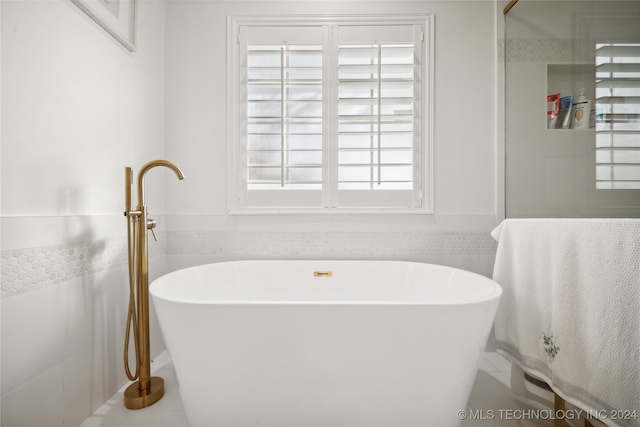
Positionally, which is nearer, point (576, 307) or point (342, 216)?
point (576, 307)

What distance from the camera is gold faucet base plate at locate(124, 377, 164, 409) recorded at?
1.28 metres

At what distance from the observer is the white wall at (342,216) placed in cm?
185

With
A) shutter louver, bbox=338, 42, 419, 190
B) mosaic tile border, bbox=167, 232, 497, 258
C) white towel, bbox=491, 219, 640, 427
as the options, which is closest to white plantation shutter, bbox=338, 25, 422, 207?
shutter louver, bbox=338, 42, 419, 190

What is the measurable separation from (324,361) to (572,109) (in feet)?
5.08

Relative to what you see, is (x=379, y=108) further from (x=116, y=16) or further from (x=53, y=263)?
(x=53, y=263)

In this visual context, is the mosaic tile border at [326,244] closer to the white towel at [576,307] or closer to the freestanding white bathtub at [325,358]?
the white towel at [576,307]

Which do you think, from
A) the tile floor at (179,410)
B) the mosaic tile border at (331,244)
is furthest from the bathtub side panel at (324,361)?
the mosaic tile border at (331,244)

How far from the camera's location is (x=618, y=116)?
119cm

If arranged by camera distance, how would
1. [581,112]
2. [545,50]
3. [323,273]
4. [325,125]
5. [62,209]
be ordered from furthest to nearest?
[325,125] < [323,273] < [545,50] < [581,112] < [62,209]

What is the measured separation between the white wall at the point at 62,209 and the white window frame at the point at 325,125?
1.73 ft

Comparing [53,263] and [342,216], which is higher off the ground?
[342,216]

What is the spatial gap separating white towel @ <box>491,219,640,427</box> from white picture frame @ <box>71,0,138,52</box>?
1966 millimetres

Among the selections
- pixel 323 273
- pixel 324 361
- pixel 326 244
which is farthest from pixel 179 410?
pixel 326 244

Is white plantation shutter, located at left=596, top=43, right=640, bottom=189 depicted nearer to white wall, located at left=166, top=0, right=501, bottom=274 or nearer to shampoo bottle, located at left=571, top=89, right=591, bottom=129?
shampoo bottle, located at left=571, top=89, right=591, bottom=129
